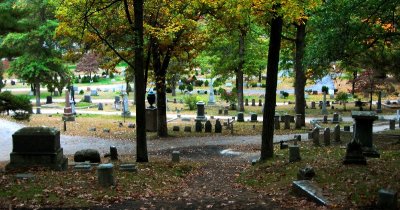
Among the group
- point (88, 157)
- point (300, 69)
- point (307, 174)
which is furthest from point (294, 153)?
point (300, 69)

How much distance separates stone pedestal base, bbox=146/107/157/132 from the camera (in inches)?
1061

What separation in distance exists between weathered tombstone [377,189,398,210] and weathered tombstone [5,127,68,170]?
9238mm

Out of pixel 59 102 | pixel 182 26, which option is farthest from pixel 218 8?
pixel 59 102

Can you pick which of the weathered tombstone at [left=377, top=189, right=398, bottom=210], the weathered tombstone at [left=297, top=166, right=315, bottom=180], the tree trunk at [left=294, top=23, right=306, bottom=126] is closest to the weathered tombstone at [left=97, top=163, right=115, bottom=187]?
the weathered tombstone at [left=297, top=166, right=315, bottom=180]

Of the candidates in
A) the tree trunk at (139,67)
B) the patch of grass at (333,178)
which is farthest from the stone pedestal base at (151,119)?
the patch of grass at (333,178)

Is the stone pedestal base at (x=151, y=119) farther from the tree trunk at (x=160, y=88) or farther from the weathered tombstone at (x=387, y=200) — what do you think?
the weathered tombstone at (x=387, y=200)

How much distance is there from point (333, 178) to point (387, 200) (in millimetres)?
2674

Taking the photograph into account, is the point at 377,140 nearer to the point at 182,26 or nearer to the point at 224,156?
the point at 224,156

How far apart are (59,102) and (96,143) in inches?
1120

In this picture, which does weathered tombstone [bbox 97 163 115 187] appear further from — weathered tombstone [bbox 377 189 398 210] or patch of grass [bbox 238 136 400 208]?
weathered tombstone [bbox 377 189 398 210]

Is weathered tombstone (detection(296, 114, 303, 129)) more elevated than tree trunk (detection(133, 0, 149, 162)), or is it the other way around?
tree trunk (detection(133, 0, 149, 162))

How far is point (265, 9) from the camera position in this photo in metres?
13.7

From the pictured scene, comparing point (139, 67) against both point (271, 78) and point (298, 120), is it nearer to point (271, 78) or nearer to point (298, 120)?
point (271, 78)

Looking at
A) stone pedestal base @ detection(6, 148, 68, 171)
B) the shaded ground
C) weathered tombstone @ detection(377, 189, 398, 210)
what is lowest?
the shaded ground
